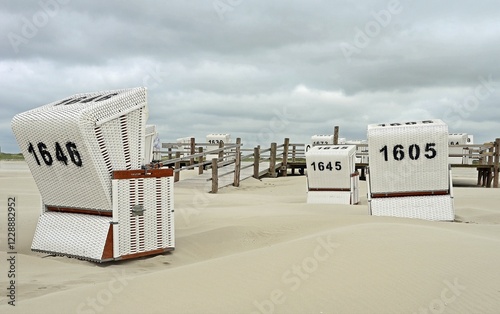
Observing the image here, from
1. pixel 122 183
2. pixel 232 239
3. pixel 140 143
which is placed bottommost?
pixel 232 239

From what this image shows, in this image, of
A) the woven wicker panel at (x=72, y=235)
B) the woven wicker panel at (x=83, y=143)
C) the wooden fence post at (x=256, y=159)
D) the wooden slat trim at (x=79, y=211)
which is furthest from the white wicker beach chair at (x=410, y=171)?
the wooden fence post at (x=256, y=159)

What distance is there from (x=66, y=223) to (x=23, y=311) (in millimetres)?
3493

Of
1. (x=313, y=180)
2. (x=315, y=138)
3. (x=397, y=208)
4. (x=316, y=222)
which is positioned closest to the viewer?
(x=316, y=222)

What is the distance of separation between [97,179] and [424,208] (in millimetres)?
7018

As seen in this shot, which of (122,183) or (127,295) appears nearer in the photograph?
(127,295)

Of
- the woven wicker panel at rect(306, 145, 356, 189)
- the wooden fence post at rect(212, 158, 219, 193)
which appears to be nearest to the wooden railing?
the wooden fence post at rect(212, 158, 219, 193)

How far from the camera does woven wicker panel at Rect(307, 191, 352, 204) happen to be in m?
15.6

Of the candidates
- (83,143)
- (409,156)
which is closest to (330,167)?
(409,156)

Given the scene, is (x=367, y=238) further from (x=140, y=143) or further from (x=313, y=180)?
(x=313, y=180)

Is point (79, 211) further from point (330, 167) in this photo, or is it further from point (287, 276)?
point (330, 167)

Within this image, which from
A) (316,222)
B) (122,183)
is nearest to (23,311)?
(122,183)

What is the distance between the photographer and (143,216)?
771cm

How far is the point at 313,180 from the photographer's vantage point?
15961 millimetres

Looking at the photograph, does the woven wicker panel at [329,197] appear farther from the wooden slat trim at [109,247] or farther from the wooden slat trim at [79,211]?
the wooden slat trim at [109,247]
